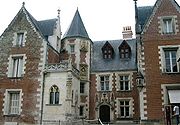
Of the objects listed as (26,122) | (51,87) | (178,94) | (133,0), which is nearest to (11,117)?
(26,122)

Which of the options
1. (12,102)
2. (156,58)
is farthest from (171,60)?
(12,102)

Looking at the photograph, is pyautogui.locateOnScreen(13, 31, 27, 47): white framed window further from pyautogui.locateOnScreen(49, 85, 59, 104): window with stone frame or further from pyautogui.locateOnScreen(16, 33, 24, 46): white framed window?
pyautogui.locateOnScreen(49, 85, 59, 104): window with stone frame

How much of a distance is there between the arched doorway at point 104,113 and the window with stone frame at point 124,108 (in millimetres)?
1312

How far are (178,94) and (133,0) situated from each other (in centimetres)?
1058

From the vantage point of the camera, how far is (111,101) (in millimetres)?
26188

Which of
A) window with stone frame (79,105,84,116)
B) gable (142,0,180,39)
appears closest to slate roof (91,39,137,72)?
window with stone frame (79,105,84,116)

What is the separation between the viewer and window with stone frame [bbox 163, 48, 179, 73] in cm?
2019

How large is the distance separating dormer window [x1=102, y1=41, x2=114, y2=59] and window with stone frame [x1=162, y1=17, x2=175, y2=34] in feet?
28.8

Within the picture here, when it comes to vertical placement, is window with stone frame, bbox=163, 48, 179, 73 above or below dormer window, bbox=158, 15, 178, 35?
below

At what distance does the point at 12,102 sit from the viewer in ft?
76.9

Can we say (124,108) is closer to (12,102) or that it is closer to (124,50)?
(124,50)

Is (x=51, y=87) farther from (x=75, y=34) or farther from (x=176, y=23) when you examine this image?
(x=176, y=23)

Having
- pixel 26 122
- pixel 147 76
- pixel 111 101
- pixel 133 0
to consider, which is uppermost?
pixel 133 0

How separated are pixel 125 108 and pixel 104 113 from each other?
2.22 m
